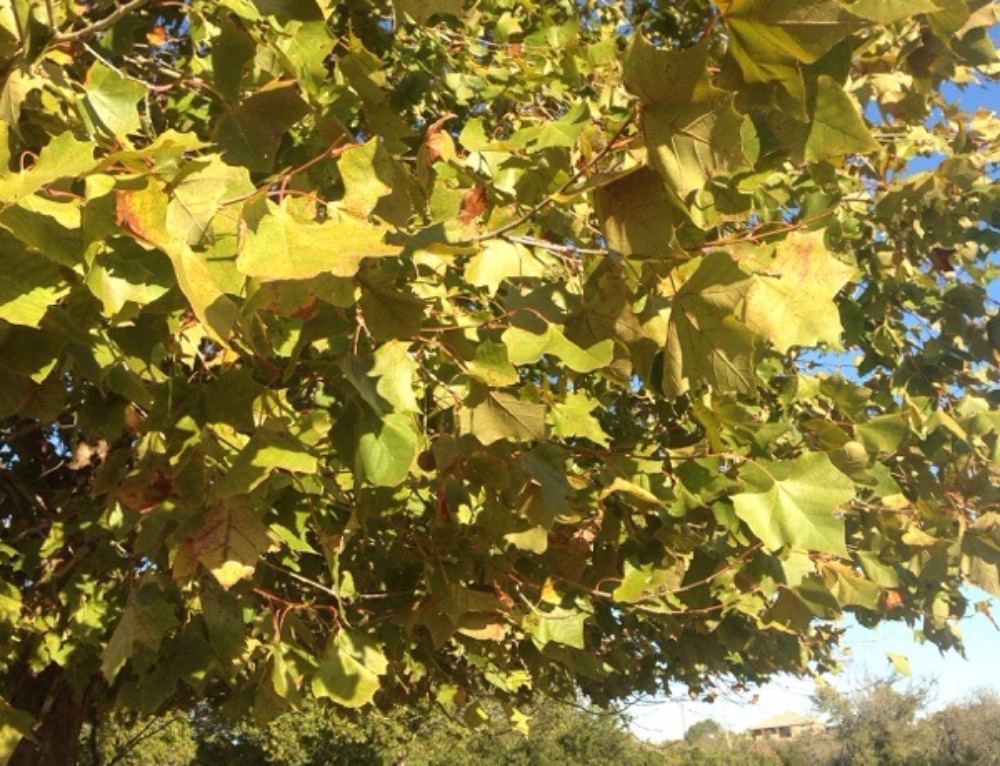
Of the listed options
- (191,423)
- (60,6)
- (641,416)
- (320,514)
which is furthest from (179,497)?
(641,416)

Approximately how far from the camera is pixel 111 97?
2062mm

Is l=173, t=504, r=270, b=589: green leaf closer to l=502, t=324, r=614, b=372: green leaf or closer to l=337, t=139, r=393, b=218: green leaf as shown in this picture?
l=502, t=324, r=614, b=372: green leaf

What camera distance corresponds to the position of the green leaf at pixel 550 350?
1.84 metres

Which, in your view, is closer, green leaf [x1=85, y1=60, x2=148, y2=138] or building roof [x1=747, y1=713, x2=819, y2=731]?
green leaf [x1=85, y1=60, x2=148, y2=138]

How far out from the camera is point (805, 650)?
20.3 feet

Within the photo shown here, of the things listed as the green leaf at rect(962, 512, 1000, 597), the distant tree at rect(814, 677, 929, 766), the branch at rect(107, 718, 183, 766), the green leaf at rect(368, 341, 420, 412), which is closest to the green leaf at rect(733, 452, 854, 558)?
the green leaf at rect(368, 341, 420, 412)

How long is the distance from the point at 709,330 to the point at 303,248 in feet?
2.38

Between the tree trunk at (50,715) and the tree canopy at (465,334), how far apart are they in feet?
0.07

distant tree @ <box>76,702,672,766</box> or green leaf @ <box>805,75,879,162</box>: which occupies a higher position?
green leaf @ <box>805,75,879,162</box>

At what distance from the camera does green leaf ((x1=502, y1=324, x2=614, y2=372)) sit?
72.5 inches

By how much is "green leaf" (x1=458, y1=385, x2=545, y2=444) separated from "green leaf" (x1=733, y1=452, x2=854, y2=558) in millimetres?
662

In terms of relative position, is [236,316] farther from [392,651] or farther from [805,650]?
[805,650]

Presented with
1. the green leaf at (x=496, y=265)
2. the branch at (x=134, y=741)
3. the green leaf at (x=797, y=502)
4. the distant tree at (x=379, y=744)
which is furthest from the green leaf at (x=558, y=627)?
the distant tree at (x=379, y=744)

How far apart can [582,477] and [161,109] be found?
2.04 meters
